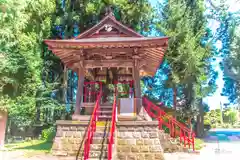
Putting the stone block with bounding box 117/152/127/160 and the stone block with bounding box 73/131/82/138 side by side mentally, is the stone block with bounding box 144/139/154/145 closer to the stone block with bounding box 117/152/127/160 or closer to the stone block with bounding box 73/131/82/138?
the stone block with bounding box 117/152/127/160

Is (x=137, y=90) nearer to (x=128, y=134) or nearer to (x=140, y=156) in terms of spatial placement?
(x=128, y=134)

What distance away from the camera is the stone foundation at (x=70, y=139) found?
20.6 ft

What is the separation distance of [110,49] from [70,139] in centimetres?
356

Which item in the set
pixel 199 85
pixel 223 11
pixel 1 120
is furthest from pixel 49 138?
pixel 223 11

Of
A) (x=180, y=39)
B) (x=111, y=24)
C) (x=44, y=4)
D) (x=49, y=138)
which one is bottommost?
(x=49, y=138)

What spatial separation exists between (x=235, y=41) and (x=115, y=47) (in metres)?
16.8

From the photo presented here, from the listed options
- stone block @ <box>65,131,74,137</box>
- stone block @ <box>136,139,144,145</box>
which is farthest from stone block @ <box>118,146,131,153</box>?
stone block @ <box>65,131,74,137</box>

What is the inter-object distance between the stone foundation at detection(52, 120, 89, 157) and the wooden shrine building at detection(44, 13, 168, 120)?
0.79 meters

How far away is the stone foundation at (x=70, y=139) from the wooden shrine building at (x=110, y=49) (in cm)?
79

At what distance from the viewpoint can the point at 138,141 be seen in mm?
6367

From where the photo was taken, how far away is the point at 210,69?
18781 mm

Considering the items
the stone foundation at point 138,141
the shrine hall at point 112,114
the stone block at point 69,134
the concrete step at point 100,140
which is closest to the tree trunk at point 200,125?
the shrine hall at point 112,114

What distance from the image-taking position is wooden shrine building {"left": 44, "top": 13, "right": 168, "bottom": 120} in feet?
22.8

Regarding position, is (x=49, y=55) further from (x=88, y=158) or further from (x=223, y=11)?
(x=223, y=11)
